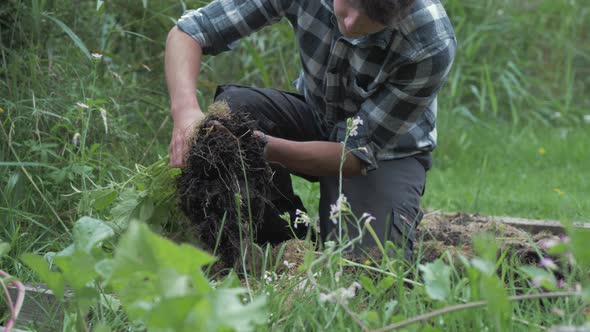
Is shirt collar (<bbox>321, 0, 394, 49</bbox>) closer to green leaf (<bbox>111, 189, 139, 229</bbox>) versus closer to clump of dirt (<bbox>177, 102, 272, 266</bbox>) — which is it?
clump of dirt (<bbox>177, 102, 272, 266</bbox>)

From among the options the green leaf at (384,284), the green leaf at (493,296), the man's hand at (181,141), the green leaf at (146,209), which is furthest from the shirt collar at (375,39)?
the green leaf at (493,296)

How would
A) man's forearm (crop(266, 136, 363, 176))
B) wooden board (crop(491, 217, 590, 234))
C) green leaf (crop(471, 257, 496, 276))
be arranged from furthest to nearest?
wooden board (crop(491, 217, 590, 234)) < man's forearm (crop(266, 136, 363, 176)) < green leaf (crop(471, 257, 496, 276))

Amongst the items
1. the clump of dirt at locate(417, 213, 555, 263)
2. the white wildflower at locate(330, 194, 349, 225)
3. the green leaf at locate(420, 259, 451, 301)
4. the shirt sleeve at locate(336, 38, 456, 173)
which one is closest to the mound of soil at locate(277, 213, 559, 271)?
the clump of dirt at locate(417, 213, 555, 263)

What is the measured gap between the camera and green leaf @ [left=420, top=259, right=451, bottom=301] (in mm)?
1414

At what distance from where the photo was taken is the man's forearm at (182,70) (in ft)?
8.20

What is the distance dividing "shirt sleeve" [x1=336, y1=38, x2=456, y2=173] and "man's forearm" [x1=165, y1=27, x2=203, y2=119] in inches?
19.0

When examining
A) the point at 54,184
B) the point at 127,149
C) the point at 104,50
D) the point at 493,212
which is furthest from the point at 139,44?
the point at 493,212

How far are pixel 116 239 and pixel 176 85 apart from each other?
52cm

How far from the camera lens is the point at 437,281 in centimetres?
144

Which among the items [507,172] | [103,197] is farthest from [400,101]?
[507,172]

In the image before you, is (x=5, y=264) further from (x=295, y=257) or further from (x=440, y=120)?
(x=440, y=120)

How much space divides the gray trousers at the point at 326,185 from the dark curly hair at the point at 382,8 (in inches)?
24.4

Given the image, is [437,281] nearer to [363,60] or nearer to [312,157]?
[312,157]

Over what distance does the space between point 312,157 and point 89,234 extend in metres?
1.10
